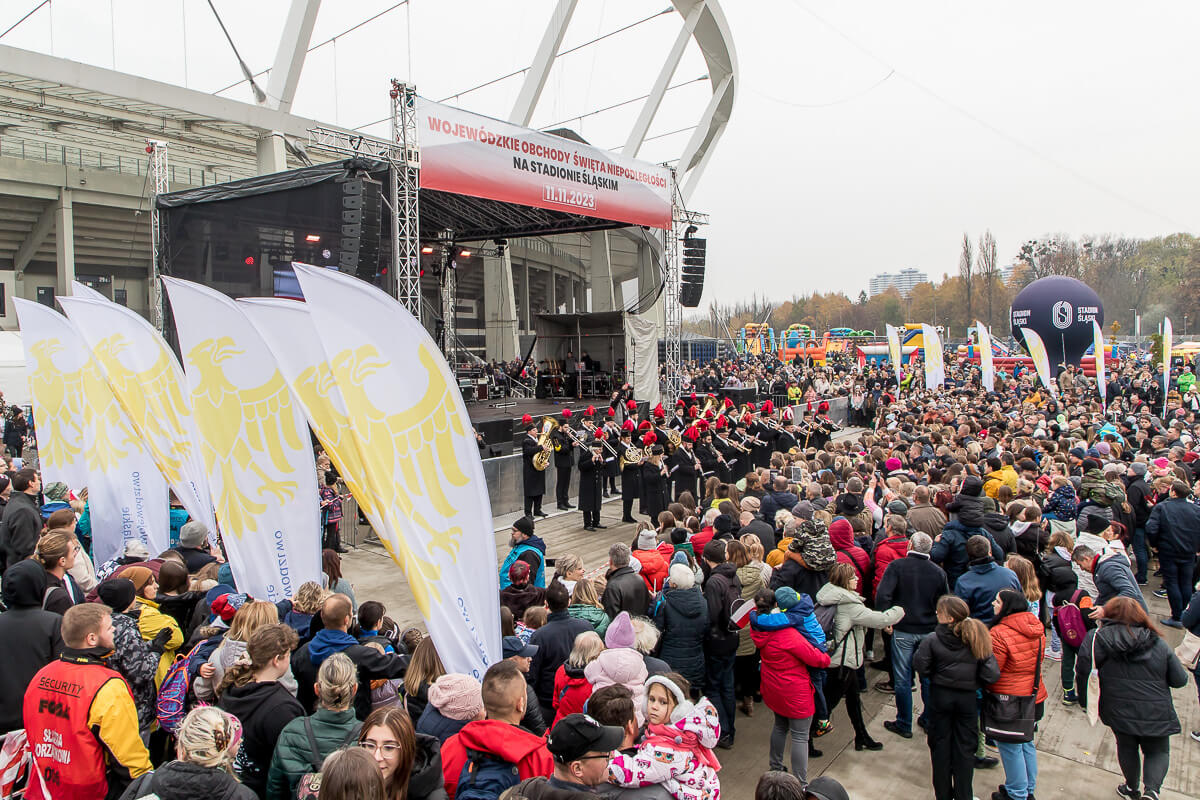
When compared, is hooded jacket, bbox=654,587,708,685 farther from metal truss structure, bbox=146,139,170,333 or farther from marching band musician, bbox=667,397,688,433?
metal truss structure, bbox=146,139,170,333

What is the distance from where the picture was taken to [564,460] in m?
11.9

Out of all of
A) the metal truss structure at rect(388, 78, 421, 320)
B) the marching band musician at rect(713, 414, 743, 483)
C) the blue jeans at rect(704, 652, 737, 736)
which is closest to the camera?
the blue jeans at rect(704, 652, 737, 736)

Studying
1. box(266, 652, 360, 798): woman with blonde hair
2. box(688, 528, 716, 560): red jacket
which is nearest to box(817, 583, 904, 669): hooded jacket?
box(688, 528, 716, 560): red jacket

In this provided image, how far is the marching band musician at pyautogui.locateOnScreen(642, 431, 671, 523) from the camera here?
10.8m

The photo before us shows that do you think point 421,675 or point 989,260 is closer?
point 421,675

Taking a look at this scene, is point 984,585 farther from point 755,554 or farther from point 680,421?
point 680,421

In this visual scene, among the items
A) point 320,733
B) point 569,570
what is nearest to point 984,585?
point 569,570

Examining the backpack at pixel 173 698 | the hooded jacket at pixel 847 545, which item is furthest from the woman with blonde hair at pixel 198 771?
the hooded jacket at pixel 847 545

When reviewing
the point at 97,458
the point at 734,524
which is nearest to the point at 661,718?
the point at 734,524

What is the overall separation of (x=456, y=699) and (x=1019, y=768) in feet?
10.7

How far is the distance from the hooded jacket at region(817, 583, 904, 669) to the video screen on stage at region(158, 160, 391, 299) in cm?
932

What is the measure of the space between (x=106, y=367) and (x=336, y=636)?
525cm

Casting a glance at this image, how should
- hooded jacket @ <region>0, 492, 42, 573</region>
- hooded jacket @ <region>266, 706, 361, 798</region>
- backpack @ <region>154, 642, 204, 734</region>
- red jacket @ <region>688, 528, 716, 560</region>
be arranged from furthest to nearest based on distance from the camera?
red jacket @ <region>688, 528, 716, 560</region>, hooded jacket @ <region>0, 492, 42, 573</region>, backpack @ <region>154, 642, 204, 734</region>, hooded jacket @ <region>266, 706, 361, 798</region>

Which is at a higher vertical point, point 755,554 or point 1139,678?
point 755,554
